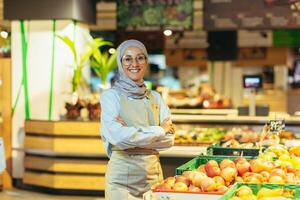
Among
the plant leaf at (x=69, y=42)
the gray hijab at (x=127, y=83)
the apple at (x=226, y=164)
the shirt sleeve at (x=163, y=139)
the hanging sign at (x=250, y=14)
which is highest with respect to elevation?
the hanging sign at (x=250, y=14)

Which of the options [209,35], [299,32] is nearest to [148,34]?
[209,35]

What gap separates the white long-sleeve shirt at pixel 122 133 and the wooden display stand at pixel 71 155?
14.8 feet

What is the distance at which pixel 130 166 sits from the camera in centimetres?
389

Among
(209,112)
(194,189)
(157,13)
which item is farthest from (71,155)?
(194,189)

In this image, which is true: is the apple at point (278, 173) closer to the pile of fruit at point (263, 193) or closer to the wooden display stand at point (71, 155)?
the pile of fruit at point (263, 193)

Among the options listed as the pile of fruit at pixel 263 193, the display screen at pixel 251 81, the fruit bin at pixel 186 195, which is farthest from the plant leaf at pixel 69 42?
the pile of fruit at pixel 263 193

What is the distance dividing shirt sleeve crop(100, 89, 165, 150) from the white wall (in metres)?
5.32

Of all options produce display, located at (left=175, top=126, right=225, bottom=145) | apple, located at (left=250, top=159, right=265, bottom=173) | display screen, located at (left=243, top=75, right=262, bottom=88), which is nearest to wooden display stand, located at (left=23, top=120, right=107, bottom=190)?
produce display, located at (left=175, top=126, right=225, bottom=145)

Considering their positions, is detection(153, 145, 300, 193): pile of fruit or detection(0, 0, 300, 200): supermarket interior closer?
detection(153, 145, 300, 193): pile of fruit

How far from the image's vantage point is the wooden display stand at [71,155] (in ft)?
27.7

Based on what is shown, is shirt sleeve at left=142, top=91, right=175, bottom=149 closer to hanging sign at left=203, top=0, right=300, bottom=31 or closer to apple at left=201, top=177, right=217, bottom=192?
apple at left=201, top=177, right=217, bottom=192

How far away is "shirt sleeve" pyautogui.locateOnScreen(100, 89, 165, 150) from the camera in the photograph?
3693mm

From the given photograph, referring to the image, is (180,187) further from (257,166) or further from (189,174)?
(257,166)

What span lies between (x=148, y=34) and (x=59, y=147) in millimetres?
7051
